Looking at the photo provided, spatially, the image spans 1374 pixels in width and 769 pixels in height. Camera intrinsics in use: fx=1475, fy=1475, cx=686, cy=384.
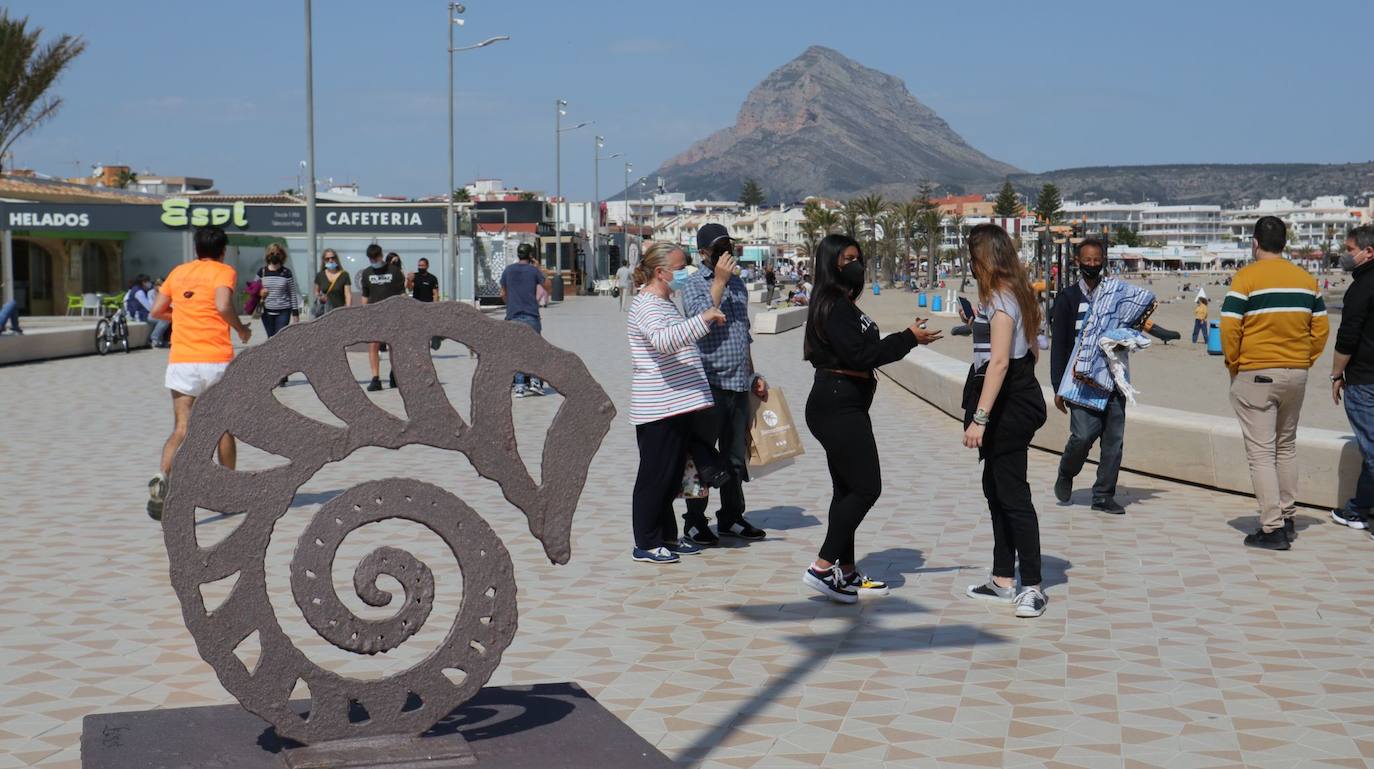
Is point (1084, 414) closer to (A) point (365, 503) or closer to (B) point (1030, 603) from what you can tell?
(B) point (1030, 603)

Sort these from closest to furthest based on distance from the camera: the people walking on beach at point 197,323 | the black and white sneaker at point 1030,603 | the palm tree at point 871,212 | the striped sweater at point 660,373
→ the black and white sneaker at point 1030,603 < the striped sweater at point 660,373 < the people walking on beach at point 197,323 < the palm tree at point 871,212

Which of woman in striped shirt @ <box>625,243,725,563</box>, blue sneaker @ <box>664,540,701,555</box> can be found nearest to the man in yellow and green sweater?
woman in striped shirt @ <box>625,243,725,563</box>

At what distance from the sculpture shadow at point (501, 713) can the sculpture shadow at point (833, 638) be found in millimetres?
431

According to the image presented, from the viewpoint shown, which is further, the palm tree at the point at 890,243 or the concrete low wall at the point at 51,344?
the palm tree at the point at 890,243

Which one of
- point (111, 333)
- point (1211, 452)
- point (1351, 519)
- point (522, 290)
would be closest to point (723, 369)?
point (1351, 519)

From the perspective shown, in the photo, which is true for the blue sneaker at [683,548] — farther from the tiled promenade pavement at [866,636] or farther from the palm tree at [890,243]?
the palm tree at [890,243]

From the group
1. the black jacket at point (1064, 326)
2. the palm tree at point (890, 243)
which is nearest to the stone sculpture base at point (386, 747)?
the black jacket at point (1064, 326)

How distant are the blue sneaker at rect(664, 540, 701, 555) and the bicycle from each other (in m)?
18.3

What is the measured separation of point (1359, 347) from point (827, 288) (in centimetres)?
321

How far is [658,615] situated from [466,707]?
1.79 m

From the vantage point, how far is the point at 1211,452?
31.7 ft

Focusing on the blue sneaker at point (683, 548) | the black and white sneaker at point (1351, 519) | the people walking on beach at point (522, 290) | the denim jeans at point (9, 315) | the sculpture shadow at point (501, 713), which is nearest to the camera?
the sculpture shadow at point (501, 713)

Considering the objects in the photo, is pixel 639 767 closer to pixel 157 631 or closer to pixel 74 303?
pixel 157 631

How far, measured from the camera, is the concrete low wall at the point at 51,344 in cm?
2119
